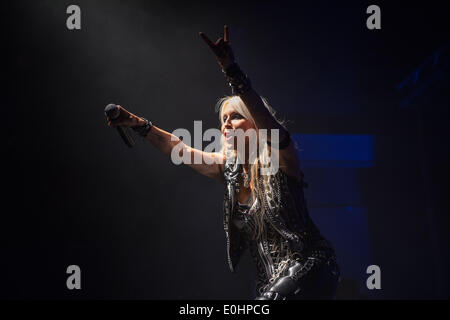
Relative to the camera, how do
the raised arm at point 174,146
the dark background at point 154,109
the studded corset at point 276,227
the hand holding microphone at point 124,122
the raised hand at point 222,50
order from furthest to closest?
the dark background at point 154,109, the raised arm at point 174,146, the hand holding microphone at point 124,122, the studded corset at point 276,227, the raised hand at point 222,50

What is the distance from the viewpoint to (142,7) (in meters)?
3.87

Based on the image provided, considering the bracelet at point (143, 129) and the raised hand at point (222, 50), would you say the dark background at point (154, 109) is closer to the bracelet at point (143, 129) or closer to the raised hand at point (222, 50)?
the bracelet at point (143, 129)

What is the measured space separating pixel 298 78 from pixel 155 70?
180 cm

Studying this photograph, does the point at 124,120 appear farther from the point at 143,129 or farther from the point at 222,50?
the point at 222,50

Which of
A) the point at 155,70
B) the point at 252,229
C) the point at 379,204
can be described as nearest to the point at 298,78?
the point at 155,70

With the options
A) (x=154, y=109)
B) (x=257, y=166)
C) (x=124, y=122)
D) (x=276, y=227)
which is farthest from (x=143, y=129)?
(x=154, y=109)

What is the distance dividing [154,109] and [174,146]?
201 cm

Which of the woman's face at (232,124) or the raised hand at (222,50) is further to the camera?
the woman's face at (232,124)

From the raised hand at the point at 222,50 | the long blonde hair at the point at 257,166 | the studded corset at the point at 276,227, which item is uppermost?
the raised hand at the point at 222,50

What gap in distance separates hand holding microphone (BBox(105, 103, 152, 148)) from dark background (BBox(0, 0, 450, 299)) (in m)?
1.95

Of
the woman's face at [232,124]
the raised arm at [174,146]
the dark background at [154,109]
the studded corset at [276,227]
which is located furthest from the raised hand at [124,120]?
the dark background at [154,109]

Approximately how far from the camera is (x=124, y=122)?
2.09m

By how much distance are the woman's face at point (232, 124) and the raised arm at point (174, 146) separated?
227 millimetres

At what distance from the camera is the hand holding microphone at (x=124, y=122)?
2.03 metres
